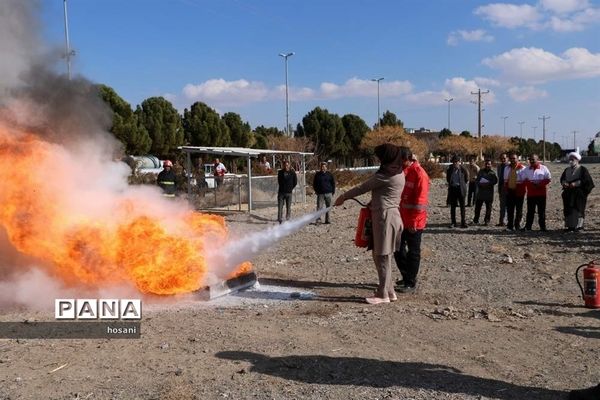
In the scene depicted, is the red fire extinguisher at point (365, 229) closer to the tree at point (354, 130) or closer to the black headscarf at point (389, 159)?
the black headscarf at point (389, 159)

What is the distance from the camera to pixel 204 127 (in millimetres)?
41312

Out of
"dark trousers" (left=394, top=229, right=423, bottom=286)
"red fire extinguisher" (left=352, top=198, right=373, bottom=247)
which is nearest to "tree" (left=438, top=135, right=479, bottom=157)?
"dark trousers" (left=394, top=229, right=423, bottom=286)

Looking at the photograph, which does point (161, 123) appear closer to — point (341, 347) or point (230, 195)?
point (230, 195)

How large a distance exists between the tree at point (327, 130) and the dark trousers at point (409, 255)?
48.4 metres

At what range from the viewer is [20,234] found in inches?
267

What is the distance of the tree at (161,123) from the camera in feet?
119

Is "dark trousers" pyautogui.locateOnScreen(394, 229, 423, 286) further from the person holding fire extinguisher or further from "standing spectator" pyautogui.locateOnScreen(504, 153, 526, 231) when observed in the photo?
"standing spectator" pyautogui.locateOnScreen(504, 153, 526, 231)

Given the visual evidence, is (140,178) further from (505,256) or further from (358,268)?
(505,256)

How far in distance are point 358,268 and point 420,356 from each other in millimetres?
4242

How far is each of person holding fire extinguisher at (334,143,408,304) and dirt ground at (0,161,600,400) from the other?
65cm

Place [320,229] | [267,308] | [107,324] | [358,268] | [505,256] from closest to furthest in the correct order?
1. [107,324]
2. [267,308]
3. [358,268]
4. [505,256]
5. [320,229]

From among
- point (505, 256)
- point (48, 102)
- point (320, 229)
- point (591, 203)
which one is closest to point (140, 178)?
point (320, 229)

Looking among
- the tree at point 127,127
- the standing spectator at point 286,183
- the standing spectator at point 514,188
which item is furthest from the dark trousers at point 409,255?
the tree at point 127,127

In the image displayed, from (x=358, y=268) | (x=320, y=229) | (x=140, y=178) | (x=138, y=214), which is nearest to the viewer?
(x=138, y=214)
